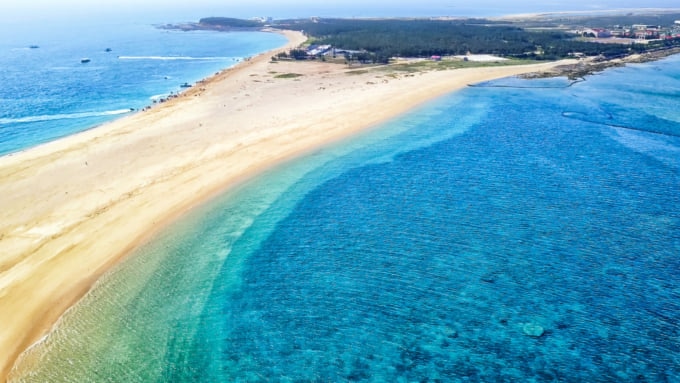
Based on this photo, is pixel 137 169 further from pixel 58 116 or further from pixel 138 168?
pixel 58 116

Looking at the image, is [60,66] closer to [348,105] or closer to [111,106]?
[111,106]

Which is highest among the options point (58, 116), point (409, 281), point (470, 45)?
point (470, 45)

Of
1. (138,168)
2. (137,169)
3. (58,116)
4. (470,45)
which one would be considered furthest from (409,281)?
(470,45)

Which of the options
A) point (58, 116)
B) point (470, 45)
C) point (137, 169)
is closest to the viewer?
point (137, 169)

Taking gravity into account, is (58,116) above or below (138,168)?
above

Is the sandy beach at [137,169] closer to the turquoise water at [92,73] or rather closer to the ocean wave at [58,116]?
the ocean wave at [58,116]

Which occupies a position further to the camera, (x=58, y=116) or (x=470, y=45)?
(x=470, y=45)

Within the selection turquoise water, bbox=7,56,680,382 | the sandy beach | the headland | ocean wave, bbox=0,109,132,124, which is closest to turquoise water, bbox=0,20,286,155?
ocean wave, bbox=0,109,132,124
